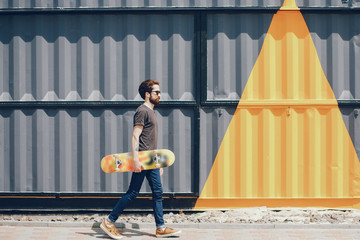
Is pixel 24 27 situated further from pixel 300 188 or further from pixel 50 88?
pixel 300 188

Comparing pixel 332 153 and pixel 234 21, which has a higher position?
pixel 234 21

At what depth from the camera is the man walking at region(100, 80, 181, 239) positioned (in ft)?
28.2

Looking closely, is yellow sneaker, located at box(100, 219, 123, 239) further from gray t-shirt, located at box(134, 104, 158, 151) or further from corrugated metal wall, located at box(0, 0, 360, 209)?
corrugated metal wall, located at box(0, 0, 360, 209)

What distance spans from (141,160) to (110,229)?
1.04 m

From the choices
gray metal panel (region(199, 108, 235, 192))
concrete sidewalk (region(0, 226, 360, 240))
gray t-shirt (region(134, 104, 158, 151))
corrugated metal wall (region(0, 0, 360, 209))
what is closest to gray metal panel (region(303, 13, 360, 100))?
corrugated metal wall (region(0, 0, 360, 209))

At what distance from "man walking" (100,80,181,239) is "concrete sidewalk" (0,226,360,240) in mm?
179

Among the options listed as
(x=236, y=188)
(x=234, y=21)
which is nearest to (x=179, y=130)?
(x=236, y=188)

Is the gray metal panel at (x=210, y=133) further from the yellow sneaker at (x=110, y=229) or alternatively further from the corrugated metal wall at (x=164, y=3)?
the yellow sneaker at (x=110, y=229)

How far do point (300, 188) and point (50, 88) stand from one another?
4172 mm

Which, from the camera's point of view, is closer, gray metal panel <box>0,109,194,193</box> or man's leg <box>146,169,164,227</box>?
man's leg <box>146,169,164,227</box>

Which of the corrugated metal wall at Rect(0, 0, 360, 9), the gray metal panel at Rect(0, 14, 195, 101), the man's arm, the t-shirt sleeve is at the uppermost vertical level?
the corrugated metal wall at Rect(0, 0, 360, 9)

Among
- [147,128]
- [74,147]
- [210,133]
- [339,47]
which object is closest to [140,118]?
[147,128]

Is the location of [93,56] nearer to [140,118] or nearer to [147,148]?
[140,118]

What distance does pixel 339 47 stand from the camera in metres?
9.94
